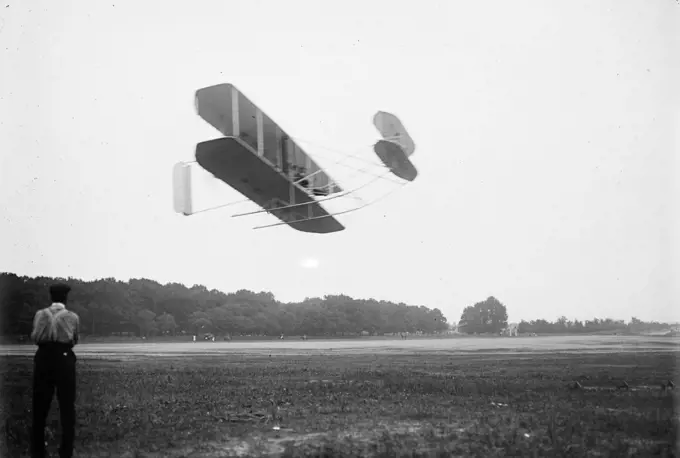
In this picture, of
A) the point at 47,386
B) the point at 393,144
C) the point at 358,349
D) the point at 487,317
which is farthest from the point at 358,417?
the point at 487,317

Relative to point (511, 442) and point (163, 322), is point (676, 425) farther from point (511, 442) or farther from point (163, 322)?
point (163, 322)

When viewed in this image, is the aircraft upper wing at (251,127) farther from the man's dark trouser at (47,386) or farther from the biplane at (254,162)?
the man's dark trouser at (47,386)

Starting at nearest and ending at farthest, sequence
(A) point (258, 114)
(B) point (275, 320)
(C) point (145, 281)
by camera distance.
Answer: (A) point (258, 114)
(C) point (145, 281)
(B) point (275, 320)

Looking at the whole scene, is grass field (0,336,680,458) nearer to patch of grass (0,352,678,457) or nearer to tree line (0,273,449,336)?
patch of grass (0,352,678,457)

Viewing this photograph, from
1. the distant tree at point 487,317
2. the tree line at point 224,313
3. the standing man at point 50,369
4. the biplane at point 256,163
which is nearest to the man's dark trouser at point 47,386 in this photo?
the standing man at point 50,369

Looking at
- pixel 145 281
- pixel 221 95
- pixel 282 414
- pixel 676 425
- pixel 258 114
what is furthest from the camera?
pixel 145 281

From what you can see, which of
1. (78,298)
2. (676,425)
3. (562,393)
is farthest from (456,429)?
(78,298)

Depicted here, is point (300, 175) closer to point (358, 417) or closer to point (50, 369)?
point (358, 417)
